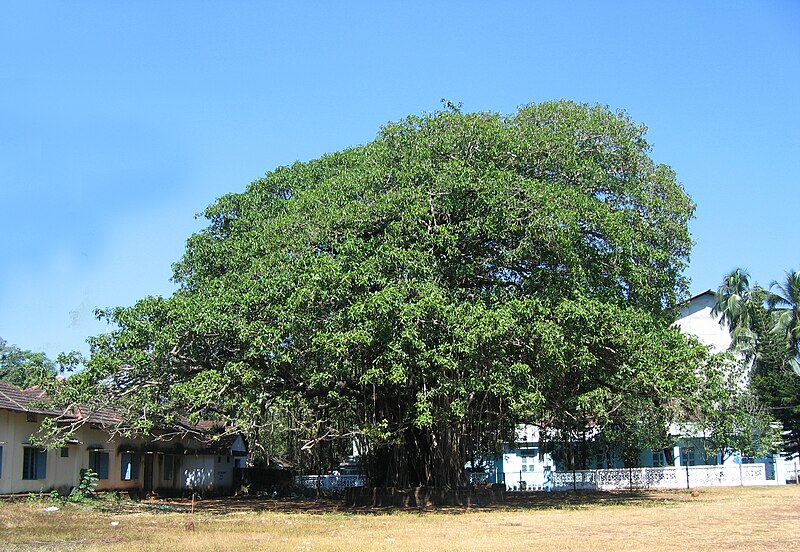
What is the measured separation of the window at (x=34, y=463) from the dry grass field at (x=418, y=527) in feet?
9.12

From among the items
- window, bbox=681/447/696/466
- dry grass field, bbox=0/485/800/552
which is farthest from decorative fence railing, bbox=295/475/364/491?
window, bbox=681/447/696/466

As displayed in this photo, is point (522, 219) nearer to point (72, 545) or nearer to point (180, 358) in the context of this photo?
point (180, 358)

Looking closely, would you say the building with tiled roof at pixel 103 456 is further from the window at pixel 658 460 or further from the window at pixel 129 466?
the window at pixel 658 460

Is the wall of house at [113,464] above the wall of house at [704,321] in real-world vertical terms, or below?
below

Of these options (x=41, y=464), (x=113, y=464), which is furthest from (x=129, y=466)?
(x=41, y=464)

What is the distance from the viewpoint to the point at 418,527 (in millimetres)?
16312

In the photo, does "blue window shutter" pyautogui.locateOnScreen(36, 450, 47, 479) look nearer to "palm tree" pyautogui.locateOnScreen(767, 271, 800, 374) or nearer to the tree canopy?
the tree canopy

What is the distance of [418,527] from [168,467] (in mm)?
18726

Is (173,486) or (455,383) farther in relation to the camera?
(173,486)

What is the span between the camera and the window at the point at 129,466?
1145 inches

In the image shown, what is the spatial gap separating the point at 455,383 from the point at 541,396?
206 centimetres

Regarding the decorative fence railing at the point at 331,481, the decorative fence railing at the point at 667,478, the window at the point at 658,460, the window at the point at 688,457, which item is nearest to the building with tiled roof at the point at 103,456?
the decorative fence railing at the point at 331,481

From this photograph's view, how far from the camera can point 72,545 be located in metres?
12.7

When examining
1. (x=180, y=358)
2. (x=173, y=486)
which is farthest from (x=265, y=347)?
(x=173, y=486)
